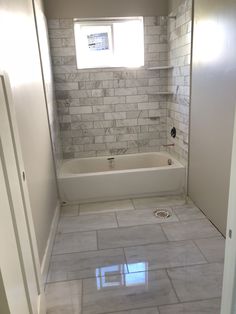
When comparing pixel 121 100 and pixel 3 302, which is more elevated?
pixel 121 100

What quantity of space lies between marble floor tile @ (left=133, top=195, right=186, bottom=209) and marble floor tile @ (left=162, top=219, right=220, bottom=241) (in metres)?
0.45

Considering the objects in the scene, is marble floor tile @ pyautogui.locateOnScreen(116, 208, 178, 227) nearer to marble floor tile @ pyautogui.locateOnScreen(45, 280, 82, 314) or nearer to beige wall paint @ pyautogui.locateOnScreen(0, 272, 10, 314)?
marble floor tile @ pyautogui.locateOnScreen(45, 280, 82, 314)

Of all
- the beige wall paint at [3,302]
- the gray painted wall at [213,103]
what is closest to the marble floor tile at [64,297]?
the beige wall paint at [3,302]

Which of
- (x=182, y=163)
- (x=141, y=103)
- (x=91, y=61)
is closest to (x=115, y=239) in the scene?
(x=182, y=163)

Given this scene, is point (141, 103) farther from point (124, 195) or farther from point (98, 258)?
point (98, 258)


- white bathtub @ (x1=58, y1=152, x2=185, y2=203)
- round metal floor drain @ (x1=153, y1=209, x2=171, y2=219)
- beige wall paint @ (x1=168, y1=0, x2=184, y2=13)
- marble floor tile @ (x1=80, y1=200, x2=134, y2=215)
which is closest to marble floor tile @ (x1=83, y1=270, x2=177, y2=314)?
round metal floor drain @ (x1=153, y1=209, x2=171, y2=219)

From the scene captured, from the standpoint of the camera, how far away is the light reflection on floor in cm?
189

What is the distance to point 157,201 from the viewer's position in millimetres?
3213

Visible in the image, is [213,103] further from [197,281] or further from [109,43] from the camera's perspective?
[109,43]

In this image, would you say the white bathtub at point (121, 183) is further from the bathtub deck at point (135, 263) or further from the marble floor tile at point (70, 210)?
the bathtub deck at point (135, 263)

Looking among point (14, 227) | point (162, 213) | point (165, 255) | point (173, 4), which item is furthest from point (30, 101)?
point (173, 4)

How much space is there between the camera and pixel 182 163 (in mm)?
3291

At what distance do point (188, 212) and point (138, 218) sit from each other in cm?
60

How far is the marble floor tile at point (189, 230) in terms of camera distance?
2.44 meters
